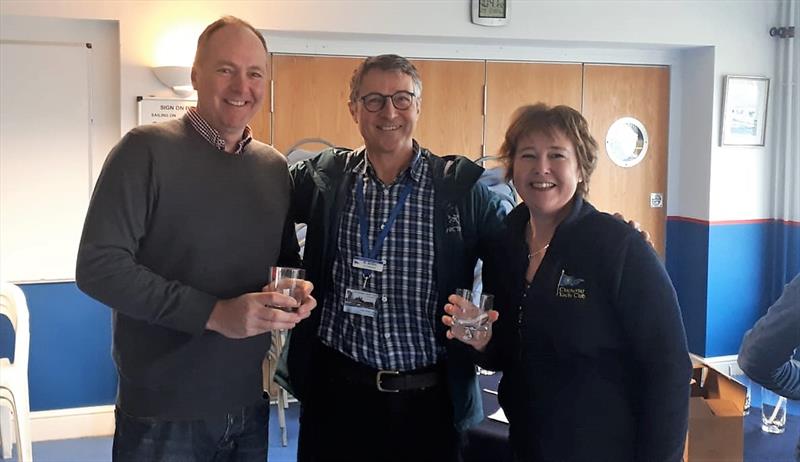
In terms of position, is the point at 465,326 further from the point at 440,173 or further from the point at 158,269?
the point at 158,269

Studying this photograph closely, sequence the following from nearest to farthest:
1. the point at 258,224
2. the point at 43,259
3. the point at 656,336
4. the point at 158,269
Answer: the point at 656,336, the point at 158,269, the point at 258,224, the point at 43,259

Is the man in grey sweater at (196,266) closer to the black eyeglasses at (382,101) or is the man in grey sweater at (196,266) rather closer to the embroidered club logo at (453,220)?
the black eyeglasses at (382,101)

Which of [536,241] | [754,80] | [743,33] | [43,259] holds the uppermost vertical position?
[743,33]

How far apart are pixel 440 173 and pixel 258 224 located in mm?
551

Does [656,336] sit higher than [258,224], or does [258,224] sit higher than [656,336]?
[258,224]

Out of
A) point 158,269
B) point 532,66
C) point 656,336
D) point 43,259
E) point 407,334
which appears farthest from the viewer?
point 532,66

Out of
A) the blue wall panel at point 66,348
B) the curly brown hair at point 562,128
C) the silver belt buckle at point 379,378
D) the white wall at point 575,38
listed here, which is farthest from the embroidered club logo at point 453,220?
the blue wall panel at point 66,348

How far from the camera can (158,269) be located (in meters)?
1.60

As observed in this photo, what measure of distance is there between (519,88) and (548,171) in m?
3.16

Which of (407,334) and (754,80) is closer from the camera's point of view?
(407,334)

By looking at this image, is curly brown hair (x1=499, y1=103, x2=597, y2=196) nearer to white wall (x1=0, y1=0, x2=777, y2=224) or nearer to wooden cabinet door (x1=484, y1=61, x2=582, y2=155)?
white wall (x1=0, y1=0, x2=777, y2=224)

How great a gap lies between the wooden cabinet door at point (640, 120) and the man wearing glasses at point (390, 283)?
3.09m

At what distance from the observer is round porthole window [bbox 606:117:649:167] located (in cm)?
490

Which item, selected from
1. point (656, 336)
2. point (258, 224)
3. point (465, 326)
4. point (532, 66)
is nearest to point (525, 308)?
point (465, 326)
